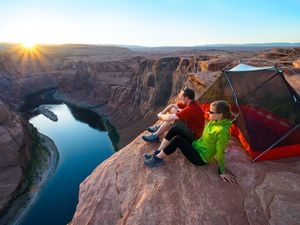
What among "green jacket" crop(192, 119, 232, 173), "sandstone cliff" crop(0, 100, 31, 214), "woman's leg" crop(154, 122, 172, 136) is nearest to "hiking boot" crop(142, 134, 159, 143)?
"woman's leg" crop(154, 122, 172, 136)

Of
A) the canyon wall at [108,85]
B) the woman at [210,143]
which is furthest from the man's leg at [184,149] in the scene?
the canyon wall at [108,85]

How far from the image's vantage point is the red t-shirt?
270 inches

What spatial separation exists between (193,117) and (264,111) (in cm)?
268

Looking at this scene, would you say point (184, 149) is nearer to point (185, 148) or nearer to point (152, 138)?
point (185, 148)

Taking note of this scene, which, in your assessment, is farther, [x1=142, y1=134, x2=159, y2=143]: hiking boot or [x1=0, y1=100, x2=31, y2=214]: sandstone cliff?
[x1=0, y1=100, x2=31, y2=214]: sandstone cliff

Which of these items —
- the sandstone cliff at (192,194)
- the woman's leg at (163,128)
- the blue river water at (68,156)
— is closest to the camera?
the sandstone cliff at (192,194)

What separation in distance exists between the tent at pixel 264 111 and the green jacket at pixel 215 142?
154 centimetres

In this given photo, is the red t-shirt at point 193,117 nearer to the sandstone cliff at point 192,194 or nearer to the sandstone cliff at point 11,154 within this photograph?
the sandstone cliff at point 192,194

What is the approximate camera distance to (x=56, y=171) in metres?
33.7

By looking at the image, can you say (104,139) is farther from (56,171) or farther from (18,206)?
(18,206)

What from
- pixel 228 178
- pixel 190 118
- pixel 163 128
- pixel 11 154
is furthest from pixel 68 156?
pixel 228 178

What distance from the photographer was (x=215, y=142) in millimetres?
6051

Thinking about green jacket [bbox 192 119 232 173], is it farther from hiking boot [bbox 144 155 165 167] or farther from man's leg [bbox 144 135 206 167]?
hiking boot [bbox 144 155 165 167]

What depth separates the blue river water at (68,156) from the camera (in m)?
25.8
